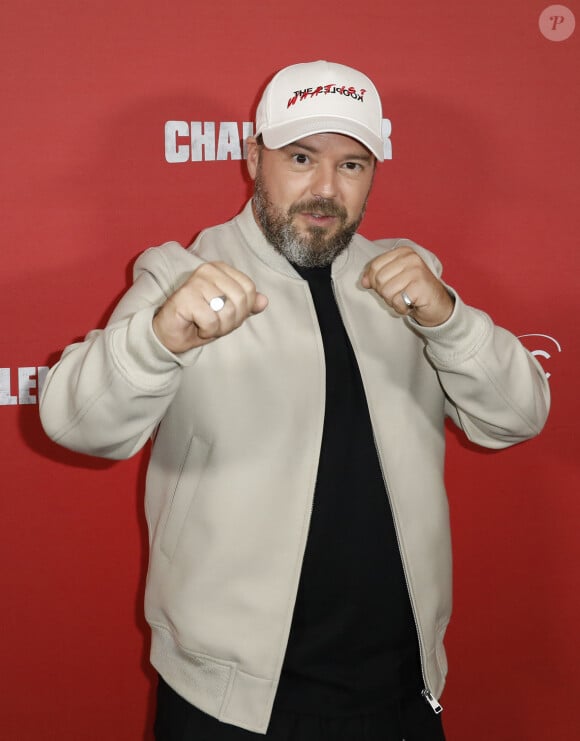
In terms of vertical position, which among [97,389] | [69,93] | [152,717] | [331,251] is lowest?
[152,717]

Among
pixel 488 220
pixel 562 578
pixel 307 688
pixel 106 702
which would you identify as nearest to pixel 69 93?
pixel 488 220

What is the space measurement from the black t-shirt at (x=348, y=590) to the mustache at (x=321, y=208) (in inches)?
8.4

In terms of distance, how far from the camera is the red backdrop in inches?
58.6

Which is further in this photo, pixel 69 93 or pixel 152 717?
pixel 152 717

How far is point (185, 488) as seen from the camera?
→ 1.19m

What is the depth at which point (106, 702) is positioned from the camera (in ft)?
5.52

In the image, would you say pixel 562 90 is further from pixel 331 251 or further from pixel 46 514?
pixel 46 514

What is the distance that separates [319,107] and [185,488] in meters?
0.58

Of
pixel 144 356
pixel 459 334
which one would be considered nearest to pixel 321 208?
pixel 459 334

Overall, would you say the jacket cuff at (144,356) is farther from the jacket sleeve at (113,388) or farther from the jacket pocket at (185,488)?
the jacket pocket at (185,488)

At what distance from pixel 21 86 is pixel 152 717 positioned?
1.24m

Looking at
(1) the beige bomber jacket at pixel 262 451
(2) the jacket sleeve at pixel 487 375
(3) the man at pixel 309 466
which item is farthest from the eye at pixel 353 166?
→ (2) the jacket sleeve at pixel 487 375

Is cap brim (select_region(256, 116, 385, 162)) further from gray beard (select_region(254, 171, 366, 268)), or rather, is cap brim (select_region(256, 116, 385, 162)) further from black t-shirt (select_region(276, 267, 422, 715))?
black t-shirt (select_region(276, 267, 422, 715))

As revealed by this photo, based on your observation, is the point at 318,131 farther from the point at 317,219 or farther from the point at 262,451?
the point at 262,451
